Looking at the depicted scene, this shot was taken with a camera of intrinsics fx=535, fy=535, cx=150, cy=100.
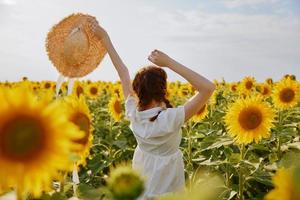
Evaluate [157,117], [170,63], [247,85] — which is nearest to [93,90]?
[247,85]

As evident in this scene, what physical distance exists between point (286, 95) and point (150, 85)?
11.2 ft

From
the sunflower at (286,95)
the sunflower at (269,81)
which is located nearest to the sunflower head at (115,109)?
the sunflower at (286,95)

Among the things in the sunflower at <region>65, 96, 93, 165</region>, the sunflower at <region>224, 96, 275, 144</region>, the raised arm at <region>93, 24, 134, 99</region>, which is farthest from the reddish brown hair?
the sunflower at <region>65, 96, 93, 165</region>

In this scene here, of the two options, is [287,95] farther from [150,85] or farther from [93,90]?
[93,90]

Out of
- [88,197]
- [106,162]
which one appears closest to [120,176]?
[88,197]

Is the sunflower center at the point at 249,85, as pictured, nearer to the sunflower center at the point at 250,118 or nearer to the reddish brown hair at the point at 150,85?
the sunflower center at the point at 250,118

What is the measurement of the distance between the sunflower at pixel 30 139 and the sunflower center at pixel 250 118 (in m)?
3.03

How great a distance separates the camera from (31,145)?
1.33m

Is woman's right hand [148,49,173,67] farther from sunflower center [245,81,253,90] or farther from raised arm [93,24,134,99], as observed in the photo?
sunflower center [245,81,253,90]

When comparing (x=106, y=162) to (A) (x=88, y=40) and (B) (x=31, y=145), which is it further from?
(B) (x=31, y=145)

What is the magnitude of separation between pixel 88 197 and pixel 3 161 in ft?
2.48

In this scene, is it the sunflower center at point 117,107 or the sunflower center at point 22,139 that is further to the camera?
the sunflower center at point 117,107

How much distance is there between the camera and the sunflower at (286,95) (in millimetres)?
6504

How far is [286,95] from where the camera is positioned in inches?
258
